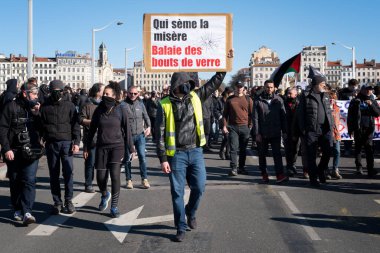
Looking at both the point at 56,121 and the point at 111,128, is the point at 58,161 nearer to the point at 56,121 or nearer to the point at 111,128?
the point at 56,121

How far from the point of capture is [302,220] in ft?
23.3

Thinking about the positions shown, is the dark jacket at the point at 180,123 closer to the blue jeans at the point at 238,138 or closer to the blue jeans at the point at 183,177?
the blue jeans at the point at 183,177

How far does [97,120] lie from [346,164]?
7620 millimetres

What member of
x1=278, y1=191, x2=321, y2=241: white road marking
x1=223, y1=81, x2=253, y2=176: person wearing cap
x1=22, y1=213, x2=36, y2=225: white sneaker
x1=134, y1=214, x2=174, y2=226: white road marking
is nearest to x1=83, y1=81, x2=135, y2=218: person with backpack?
x1=134, y1=214, x2=174, y2=226: white road marking

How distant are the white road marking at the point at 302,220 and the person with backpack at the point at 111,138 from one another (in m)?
2.52

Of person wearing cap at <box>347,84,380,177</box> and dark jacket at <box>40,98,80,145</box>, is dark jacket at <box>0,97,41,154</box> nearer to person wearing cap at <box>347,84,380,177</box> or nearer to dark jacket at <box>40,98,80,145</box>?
dark jacket at <box>40,98,80,145</box>

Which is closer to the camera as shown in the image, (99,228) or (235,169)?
(99,228)

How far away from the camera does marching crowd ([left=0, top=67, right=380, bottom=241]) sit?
631 cm

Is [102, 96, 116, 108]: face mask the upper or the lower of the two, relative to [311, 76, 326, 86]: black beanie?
lower

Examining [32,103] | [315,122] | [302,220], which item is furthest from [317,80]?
[32,103]

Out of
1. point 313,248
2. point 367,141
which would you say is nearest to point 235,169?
point 367,141

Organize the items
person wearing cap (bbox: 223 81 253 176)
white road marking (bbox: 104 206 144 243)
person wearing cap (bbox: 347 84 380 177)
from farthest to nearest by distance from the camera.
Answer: person wearing cap (bbox: 223 81 253 176)
person wearing cap (bbox: 347 84 380 177)
white road marking (bbox: 104 206 144 243)

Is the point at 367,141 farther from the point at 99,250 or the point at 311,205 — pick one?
the point at 99,250

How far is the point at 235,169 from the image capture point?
11359 mm
